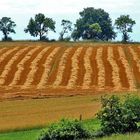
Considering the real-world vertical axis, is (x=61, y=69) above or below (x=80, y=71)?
above

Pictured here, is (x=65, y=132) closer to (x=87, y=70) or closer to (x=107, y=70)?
(x=87, y=70)

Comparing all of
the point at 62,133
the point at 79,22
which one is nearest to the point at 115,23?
the point at 79,22

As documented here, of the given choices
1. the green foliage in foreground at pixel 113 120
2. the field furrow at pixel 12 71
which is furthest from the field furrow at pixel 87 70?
the green foliage in foreground at pixel 113 120

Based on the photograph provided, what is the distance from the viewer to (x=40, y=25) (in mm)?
137875

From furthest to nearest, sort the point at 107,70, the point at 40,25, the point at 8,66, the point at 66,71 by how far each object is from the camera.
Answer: the point at 40,25 < the point at 8,66 < the point at 107,70 < the point at 66,71

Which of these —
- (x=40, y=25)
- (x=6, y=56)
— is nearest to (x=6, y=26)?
(x=40, y=25)

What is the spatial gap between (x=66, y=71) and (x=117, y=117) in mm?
40953

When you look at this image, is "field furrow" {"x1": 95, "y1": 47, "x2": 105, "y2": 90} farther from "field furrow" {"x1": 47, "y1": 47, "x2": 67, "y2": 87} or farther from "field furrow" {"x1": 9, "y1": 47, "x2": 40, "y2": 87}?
"field furrow" {"x1": 9, "y1": 47, "x2": 40, "y2": 87}

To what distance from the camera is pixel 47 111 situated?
3378 cm

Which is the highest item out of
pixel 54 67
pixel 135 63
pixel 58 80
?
pixel 135 63

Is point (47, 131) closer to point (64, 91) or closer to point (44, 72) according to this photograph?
point (64, 91)

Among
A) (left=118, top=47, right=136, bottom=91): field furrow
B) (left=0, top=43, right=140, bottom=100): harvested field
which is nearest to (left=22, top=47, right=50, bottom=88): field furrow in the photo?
(left=0, top=43, right=140, bottom=100): harvested field

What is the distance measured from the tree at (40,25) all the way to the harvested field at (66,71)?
5266cm

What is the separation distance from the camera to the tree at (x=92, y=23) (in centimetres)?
16738
